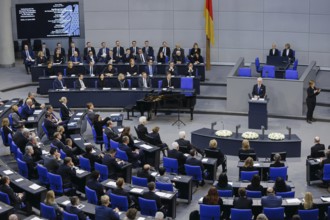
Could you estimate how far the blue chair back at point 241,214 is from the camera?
12.9 m

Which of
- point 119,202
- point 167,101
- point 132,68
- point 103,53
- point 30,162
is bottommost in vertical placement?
point 119,202

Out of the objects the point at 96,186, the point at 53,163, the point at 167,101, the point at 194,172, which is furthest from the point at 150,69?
the point at 96,186

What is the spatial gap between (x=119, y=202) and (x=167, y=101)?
29.6ft

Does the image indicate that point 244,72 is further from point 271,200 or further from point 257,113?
point 271,200

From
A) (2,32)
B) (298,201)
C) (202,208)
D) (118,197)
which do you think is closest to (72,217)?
(118,197)

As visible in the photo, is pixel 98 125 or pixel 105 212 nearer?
pixel 105 212

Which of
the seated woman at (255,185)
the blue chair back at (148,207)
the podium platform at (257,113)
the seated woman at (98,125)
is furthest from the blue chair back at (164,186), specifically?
the podium platform at (257,113)

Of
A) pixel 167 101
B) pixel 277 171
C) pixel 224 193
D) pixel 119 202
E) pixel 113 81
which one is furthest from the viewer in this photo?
pixel 113 81

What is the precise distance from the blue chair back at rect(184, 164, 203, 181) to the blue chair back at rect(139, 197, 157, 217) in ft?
8.27

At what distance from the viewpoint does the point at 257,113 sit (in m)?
21.2

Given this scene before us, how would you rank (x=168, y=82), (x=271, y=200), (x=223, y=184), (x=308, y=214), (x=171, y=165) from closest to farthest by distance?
(x=308, y=214), (x=271, y=200), (x=223, y=184), (x=171, y=165), (x=168, y=82)

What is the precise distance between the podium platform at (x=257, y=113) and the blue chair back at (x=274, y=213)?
8.21m

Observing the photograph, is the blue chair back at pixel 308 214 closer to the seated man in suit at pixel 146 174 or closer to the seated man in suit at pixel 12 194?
the seated man in suit at pixel 146 174

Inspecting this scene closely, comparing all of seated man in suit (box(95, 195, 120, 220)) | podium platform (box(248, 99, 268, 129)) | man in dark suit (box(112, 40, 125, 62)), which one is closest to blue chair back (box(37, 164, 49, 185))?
seated man in suit (box(95, 195, 120, 220))
